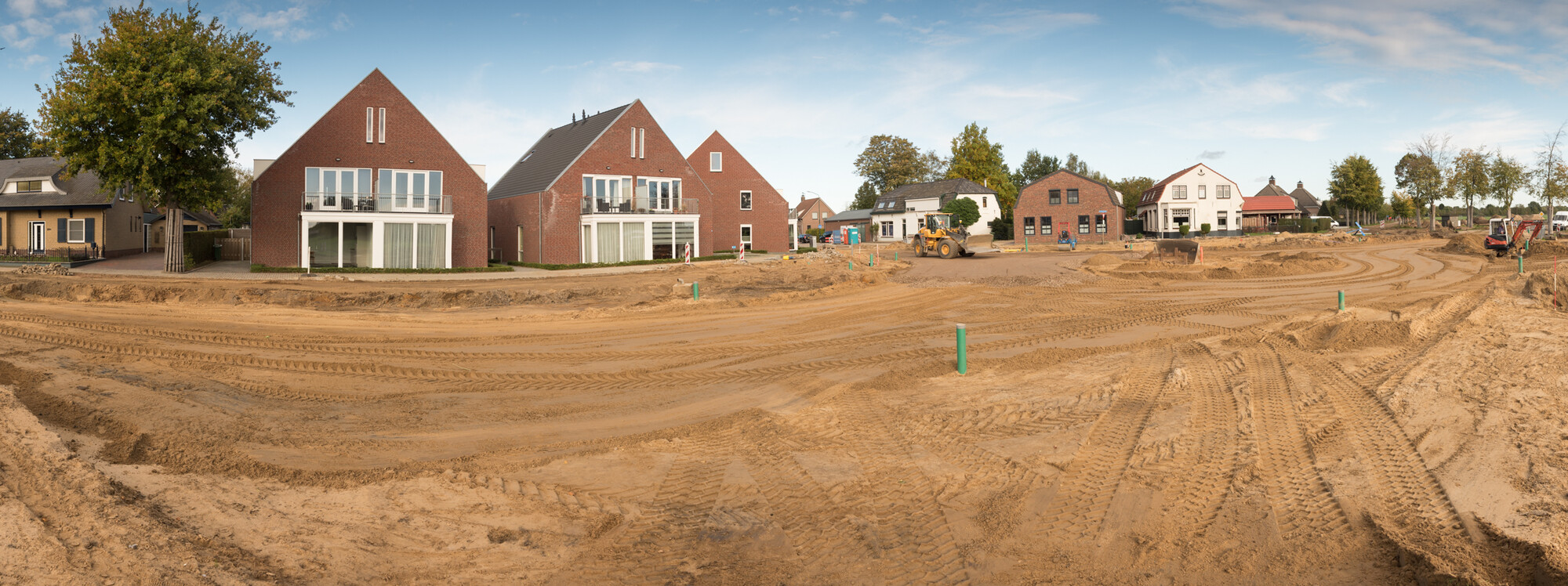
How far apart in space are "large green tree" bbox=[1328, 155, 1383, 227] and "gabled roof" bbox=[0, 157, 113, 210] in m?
95.0

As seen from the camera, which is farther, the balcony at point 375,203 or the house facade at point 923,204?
the house facade at point 923,204

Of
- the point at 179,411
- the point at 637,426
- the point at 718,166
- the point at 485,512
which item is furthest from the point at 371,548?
the point at 718,166

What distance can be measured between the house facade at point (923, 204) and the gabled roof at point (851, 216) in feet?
32.3

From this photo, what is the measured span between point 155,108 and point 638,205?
18356 mm

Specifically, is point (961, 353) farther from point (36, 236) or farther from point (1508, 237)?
point (36, 236)

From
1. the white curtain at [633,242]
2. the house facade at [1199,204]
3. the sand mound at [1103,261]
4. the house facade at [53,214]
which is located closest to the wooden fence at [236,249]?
the house facade at [53,214]

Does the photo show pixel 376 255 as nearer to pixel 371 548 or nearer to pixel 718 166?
pixel 718 166

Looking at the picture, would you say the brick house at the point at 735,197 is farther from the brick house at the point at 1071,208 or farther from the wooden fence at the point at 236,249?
the wooden fence at the point at 236,249

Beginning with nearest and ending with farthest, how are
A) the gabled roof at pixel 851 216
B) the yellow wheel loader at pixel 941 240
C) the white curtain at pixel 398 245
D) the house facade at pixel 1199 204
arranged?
1. the white curtain at pixel 398 245
2. the yellow wheel loader at pixel 941 240
3. the house facade at pixel 1199 204
4. the gabled roof at pixel 851 216

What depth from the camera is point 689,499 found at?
21.5 feet

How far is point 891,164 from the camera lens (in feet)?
309

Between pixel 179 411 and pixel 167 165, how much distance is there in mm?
24445

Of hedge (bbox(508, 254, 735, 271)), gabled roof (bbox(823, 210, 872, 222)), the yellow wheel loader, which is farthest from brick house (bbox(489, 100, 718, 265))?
gabled roof (bbox(823, 210, 872, 222))

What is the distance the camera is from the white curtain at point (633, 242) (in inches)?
1497
